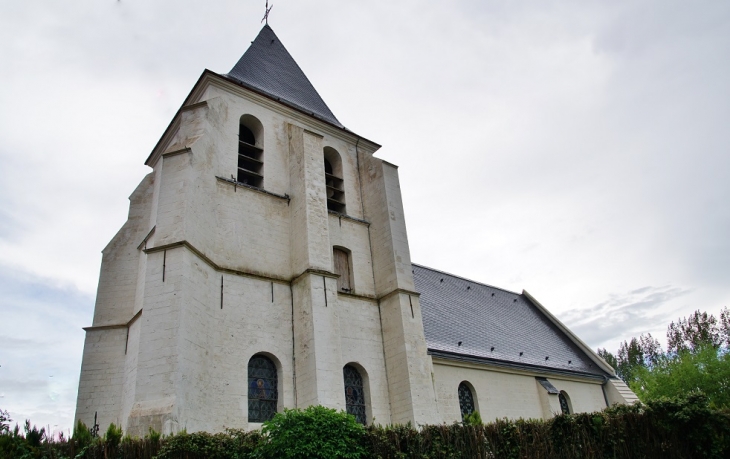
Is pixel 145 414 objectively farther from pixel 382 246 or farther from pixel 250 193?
pixel 382 246

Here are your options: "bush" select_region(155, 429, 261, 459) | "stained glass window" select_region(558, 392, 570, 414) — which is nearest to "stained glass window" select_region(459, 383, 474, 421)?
"stained glass window" select_region(558, 392, 570, 414)

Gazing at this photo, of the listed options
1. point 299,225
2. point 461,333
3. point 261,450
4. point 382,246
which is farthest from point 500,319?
point 261,450

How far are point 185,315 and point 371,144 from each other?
34.9 ft

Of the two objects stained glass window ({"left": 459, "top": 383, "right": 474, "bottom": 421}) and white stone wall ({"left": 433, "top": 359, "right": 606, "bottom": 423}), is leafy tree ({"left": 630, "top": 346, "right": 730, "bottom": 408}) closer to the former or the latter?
white stone wall ({"left": 433, "top": 359, "right": 606, "bottom": 423})

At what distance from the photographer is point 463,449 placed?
966 cm

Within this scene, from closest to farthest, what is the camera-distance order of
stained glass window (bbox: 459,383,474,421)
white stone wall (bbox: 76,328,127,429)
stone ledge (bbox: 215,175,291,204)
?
white stone wall (bbox: 76,328,127,429)
stone ledge (bbox: 215,175,291,204)
stained glass window (bbox: 459,383,474,421)

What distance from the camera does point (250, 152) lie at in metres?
16.6

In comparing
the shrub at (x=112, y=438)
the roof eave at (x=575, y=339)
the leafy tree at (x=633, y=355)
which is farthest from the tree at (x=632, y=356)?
the shrub at (x=112, y=438)

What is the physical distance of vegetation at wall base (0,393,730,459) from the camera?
822cm

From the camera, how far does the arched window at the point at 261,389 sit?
12.5m

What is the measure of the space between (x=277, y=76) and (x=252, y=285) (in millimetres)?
9819

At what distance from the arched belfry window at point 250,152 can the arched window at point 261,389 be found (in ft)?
17.7

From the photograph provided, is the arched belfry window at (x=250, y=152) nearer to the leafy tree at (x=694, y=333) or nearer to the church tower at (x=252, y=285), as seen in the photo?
the church tower at (x=252, y=285)

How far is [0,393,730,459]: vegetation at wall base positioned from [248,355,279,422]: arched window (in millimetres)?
2668
